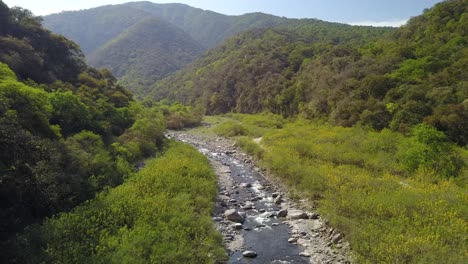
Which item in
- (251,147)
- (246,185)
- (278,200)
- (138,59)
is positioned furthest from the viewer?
(138,59)

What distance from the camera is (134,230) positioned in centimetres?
1441

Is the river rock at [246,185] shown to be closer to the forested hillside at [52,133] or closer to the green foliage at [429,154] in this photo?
the forested hillside at [52,133]

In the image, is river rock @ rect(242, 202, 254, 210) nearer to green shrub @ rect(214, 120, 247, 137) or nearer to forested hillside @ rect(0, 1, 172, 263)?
forested hillside @ rect(0, 1, 172, 263)

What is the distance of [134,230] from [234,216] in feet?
23.0

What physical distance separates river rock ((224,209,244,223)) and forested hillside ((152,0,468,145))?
62.1ft

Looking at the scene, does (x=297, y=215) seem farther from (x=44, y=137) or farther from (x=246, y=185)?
(x=44, y=137)

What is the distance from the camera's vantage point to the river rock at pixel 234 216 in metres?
19.9

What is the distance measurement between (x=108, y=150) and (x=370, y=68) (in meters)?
33.2

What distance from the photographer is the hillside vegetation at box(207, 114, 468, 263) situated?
13.7 metres

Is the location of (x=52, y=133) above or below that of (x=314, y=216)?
above

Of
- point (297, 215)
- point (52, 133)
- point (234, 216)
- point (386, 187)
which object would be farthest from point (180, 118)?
point (386, 187)

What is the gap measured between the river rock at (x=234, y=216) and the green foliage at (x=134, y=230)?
1077 mm

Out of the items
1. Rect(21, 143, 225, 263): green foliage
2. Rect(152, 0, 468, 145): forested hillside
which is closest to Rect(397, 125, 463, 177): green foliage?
Rect(152, 0, 468, 145): forested hillside

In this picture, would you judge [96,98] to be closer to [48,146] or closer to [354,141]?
[48,146]
